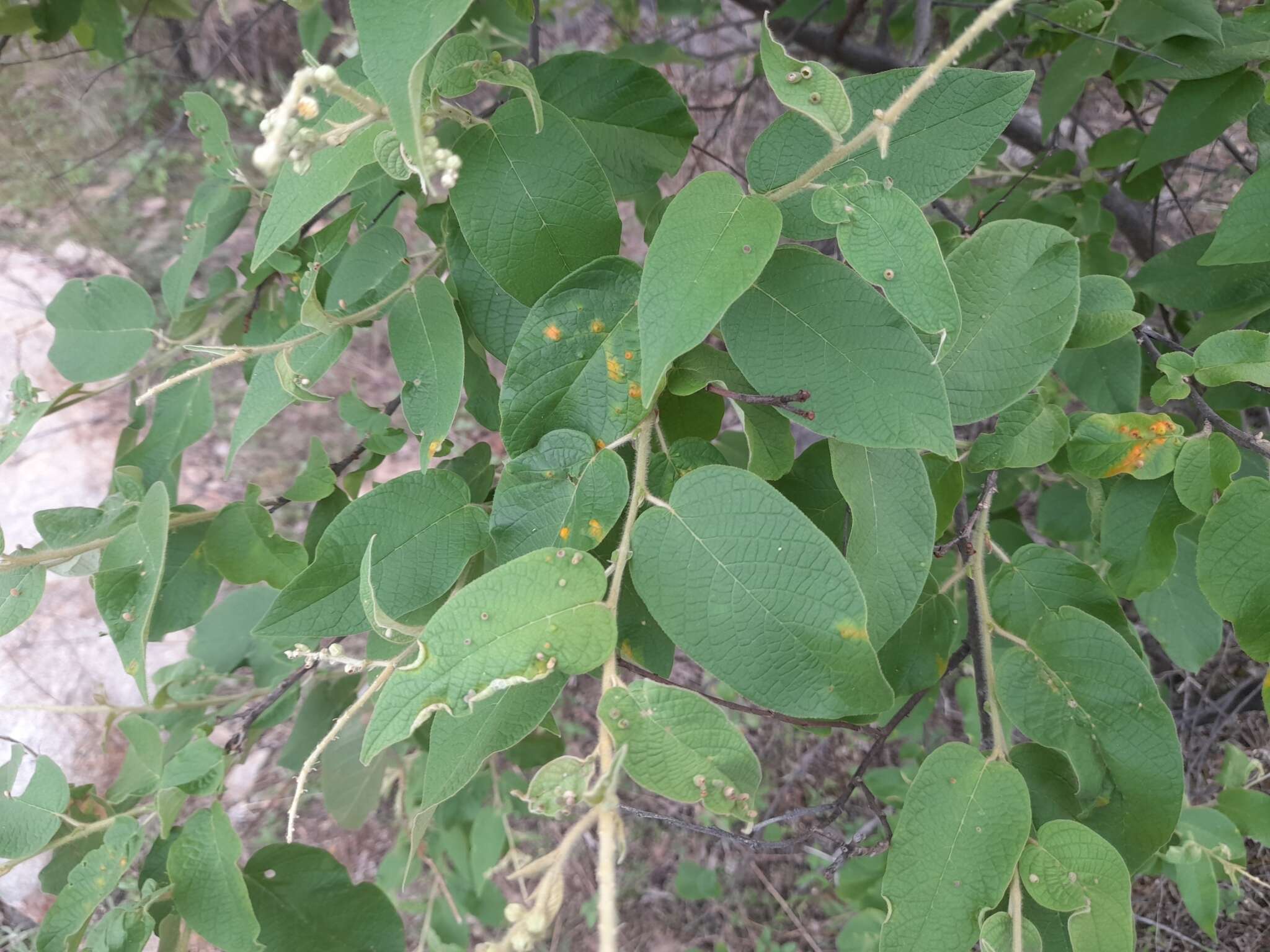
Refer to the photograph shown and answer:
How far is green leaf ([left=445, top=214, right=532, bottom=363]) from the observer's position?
108cm

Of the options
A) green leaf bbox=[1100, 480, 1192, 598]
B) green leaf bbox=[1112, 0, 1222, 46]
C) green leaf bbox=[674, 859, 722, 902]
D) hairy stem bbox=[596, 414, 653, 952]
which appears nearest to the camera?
hairy stem bbox=[596, 414, 653, 952]

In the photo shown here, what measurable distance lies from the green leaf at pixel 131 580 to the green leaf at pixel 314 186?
1.59 ft

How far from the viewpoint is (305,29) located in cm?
220

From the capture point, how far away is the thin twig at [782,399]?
0.84 m

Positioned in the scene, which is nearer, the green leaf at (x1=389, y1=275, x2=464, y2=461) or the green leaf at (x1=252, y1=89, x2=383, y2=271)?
the green leaf at (x1=252, y1=89, x2=383, y2=271)

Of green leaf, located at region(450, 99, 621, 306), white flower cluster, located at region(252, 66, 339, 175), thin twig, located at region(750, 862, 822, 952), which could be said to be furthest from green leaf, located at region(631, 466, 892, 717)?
thin twig, located at region(750, 862, 822, 952)

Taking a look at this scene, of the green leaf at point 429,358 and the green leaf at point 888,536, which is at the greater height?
the green leaf at point 429,358

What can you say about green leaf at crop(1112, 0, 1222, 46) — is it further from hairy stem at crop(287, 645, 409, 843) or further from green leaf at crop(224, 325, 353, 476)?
hairy stem at crop(287, 645, 409, 843)

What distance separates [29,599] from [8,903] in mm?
2737

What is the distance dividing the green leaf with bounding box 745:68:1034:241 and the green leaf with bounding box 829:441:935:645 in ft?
0.93

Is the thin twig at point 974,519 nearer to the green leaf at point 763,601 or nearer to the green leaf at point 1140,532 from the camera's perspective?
the green leaf at point 1140,532

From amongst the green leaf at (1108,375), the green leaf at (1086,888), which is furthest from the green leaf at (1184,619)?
the green leaf at (1086,888)

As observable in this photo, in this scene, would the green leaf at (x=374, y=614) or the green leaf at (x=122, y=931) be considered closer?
the green leaf at (x=374, y=614)

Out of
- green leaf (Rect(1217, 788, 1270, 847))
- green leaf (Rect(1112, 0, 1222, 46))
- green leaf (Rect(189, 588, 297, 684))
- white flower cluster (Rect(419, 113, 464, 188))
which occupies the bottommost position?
green leaf (Rect(1217, 788, 1270, 847))
